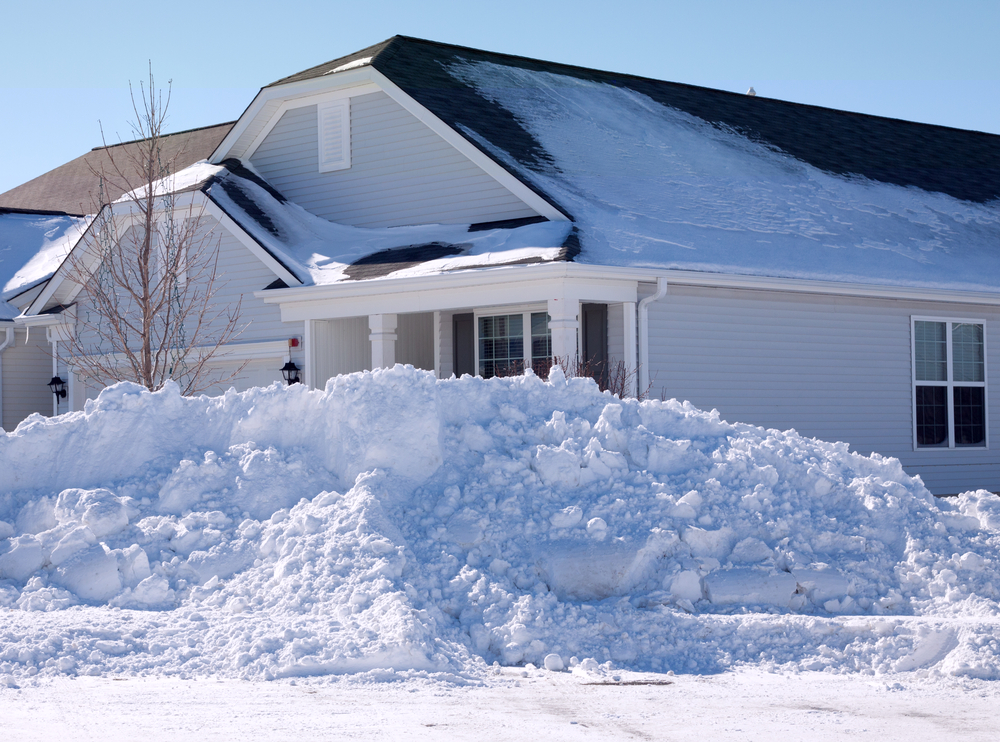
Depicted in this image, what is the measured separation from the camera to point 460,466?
8.80 m

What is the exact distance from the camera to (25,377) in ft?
70.0

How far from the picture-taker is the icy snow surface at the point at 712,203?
50.2ft

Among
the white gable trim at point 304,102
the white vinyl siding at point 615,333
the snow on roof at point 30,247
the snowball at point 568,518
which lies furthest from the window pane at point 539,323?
the snow on roof at point 30,247

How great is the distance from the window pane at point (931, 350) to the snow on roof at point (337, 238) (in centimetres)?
607

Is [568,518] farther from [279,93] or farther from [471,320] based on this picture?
[279,93]

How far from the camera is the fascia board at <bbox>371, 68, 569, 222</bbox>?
14883mm

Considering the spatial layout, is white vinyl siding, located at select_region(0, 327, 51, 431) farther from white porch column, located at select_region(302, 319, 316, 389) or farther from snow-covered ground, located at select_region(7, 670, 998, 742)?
snow-covered ground, located at select_region(7, 670, 998, 742)

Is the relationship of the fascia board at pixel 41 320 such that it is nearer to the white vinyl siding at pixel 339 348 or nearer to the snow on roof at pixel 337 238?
the snow on roof at pixel 337 238

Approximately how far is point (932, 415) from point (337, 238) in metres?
8.82

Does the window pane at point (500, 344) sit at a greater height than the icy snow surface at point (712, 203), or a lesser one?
lesser

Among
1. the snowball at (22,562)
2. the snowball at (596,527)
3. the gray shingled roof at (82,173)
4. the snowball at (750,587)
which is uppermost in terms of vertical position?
the gray shingled roof at (82,173)

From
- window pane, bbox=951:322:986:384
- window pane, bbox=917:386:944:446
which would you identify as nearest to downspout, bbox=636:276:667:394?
window pane, bbox=917:386:944:446

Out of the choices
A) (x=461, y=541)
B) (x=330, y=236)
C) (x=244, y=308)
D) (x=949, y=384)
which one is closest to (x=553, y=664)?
(x=461, y=541)

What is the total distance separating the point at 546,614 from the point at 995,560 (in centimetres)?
324
